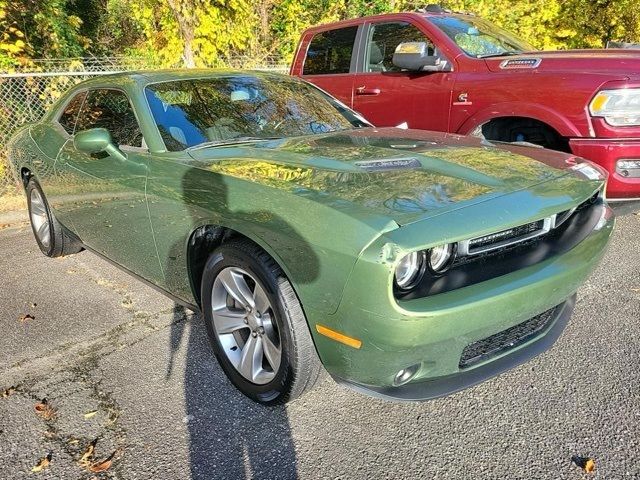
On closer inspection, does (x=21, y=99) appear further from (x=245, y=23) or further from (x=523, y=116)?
(x=523, y=116)

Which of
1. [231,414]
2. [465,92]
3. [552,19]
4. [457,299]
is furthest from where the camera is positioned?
[552,19]

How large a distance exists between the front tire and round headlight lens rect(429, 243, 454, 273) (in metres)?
0.58

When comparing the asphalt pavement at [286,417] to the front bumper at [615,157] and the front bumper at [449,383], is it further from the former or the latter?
the front bumper at [615,157]

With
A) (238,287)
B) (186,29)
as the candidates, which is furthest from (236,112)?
(186,29)

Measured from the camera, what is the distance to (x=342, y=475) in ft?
7.09

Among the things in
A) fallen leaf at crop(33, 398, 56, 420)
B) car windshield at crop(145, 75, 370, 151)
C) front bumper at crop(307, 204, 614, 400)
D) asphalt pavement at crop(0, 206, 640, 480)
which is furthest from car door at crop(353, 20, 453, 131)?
fallen leaf at crop(33, 398, 56, 420)

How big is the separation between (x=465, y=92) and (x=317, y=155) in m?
2.46

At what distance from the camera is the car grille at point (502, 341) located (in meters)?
2.24

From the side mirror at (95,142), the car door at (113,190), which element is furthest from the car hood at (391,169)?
the side mirror at (95,142)

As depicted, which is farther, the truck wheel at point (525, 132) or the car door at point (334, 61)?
the car door at point (334, 61)

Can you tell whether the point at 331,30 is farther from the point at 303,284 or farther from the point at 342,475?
the point at 342,475

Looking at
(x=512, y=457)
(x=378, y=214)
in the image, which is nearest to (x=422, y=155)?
(x=378, y=214)

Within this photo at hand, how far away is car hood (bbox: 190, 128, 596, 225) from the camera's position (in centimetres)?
216

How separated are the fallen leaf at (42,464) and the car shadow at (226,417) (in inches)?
23.1
